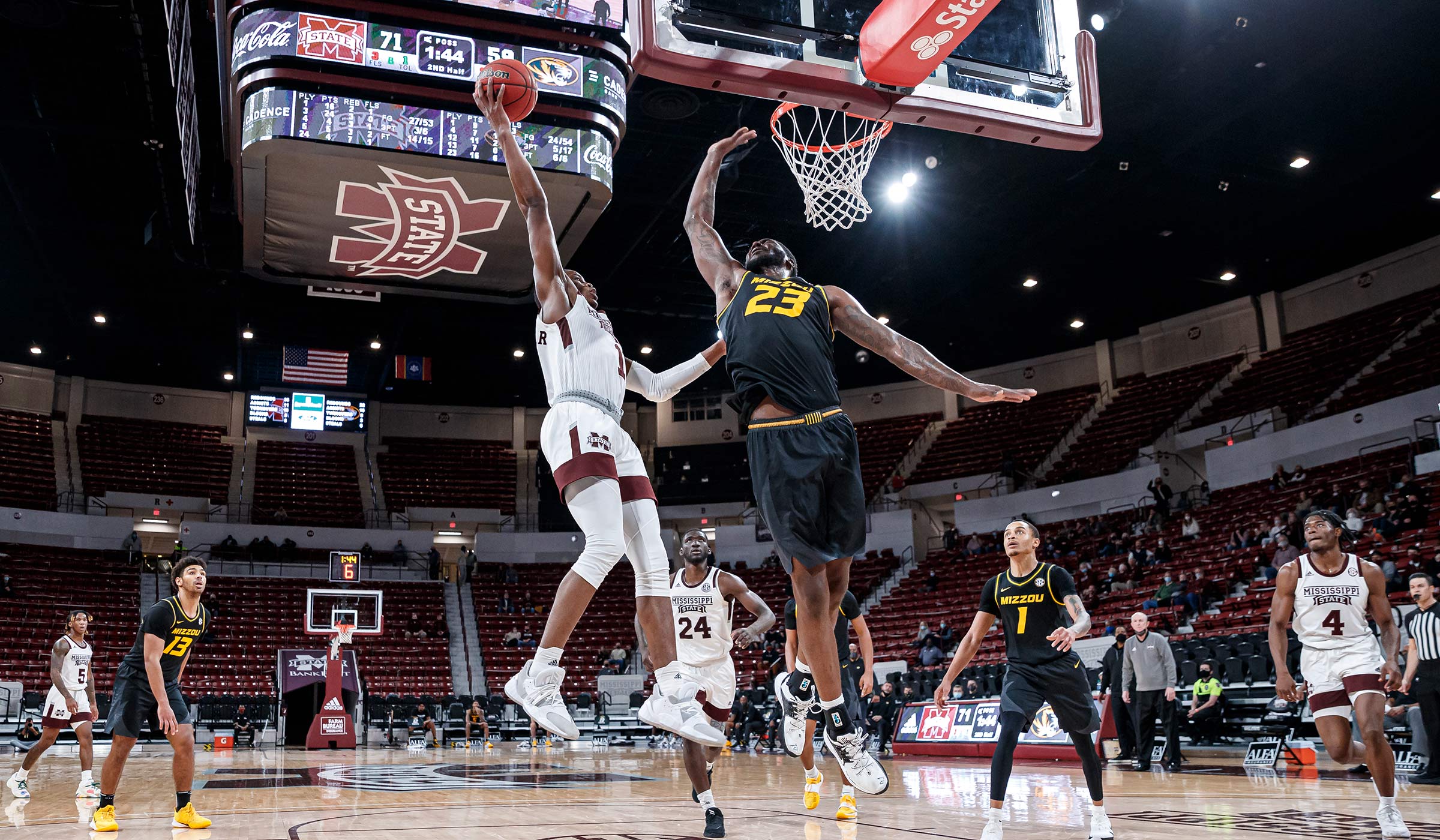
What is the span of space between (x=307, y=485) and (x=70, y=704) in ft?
78.8

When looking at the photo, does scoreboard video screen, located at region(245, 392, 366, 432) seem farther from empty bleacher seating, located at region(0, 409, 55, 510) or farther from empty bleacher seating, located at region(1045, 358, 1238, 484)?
empty bleacher seating, located at region(1045, 358, 1238, 484)

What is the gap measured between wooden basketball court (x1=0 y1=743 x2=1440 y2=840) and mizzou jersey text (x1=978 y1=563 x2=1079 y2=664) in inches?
39.4

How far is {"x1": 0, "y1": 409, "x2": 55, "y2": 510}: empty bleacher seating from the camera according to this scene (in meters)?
29.4

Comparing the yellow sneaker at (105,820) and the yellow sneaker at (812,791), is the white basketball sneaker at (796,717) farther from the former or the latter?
the yellow sneaker at (105,820)

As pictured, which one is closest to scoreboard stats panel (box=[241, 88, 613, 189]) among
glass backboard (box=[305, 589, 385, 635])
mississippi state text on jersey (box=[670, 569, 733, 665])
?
mississippi state text on jersey (box=[670, 569, 733, 665])

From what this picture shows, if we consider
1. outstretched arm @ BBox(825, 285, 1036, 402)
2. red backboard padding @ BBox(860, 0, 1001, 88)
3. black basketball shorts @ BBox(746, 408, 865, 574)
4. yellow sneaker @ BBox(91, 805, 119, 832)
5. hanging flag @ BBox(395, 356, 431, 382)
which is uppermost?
hanging flag @ BBox(395, 356, 431, 382)

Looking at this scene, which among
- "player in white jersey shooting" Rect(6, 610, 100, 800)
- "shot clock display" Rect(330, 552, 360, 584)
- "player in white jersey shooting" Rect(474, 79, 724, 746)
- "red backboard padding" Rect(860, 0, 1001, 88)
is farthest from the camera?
"shot clock display" Rect(330, 552, 360, 584)

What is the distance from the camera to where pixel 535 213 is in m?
4.96

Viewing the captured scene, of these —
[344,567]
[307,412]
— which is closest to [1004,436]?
[344,567]

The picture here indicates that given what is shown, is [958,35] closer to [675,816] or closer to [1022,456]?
[675,816]

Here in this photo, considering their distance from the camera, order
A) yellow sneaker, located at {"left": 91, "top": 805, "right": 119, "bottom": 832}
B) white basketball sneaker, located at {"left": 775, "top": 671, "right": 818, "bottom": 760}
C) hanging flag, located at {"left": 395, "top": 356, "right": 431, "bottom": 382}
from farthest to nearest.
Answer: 1. hanging flag, located at {"left": 395, "top": 356, "right": 431, "bottom": 382}
2. yellow sneaker, located at {"left": 91, "top": 805, "right": 119, "bottom": 832}
3. white basketball sneaker, located at {"left": 775, "top": 671, "right": 818, "bottom": 760}

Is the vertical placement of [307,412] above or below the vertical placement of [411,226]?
above

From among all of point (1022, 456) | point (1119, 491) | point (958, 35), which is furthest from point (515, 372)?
point (958, 35)

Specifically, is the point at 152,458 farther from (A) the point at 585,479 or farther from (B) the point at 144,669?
(A) the point at 585,479
